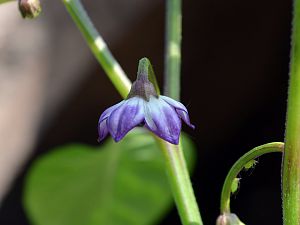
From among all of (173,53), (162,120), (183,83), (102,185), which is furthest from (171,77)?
(183,83)

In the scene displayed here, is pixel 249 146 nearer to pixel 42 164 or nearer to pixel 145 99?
pixel 42 164

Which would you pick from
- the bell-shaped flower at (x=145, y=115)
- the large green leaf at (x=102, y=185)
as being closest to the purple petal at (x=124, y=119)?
the bell-shaped flower at (x=145, y=115)

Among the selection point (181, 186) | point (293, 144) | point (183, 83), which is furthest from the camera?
point (183, 83)

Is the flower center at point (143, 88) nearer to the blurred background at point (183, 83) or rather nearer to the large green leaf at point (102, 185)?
the large green leaf at point (102, 185)

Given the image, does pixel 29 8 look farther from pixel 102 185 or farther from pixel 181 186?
pixel 102 185

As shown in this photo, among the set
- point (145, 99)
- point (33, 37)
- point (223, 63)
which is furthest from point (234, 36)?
point (145, 99)
